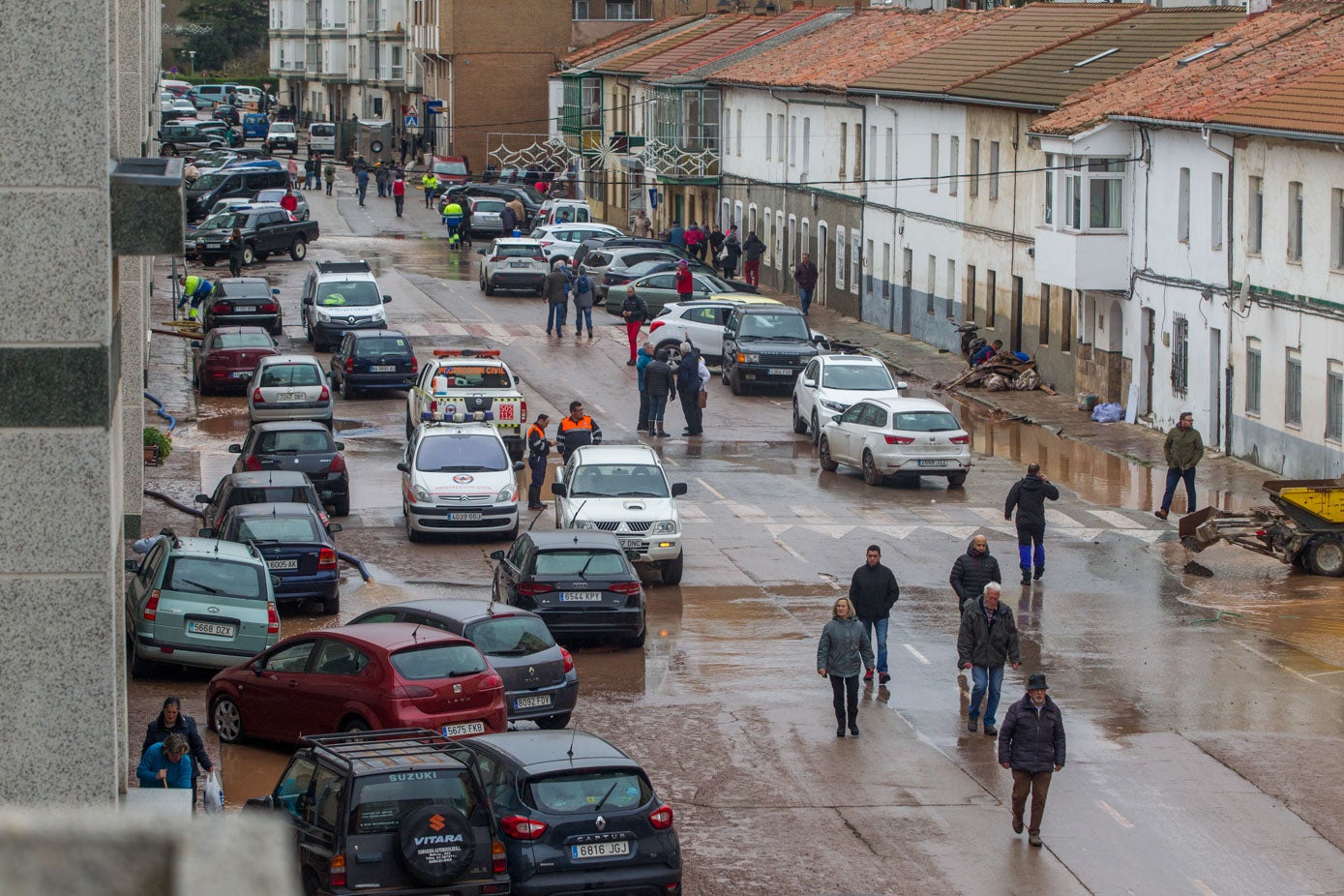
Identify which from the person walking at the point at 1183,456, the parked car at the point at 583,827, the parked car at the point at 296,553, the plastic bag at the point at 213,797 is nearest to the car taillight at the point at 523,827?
the parked car at the point at 583,827

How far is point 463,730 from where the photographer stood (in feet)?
54.8

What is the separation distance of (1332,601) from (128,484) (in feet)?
50.9

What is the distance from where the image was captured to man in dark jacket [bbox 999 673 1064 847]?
15.1m

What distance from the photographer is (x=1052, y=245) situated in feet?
134

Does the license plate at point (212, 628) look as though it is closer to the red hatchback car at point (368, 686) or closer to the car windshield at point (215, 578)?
the car windshield at point (215, 578)

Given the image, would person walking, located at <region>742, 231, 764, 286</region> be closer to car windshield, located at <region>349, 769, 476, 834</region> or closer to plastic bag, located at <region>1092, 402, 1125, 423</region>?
plastic bag, located at <region>1092, 402, 1125, 423</region>

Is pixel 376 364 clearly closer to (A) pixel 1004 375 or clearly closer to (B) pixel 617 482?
(A) pixel 1004 375

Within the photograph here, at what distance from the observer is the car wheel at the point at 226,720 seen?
17828mm

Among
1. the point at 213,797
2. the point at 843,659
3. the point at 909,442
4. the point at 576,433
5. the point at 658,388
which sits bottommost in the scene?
the point at 213,797

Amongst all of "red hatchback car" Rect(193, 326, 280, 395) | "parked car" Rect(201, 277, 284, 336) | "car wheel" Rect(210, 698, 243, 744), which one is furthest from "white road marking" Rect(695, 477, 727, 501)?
"parked car" Rect(201, 277, 284, 336)

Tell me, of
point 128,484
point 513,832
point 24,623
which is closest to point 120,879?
point 24,623

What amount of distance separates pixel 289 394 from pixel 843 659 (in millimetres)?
19526

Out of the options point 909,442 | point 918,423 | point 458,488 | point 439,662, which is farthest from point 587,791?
point 918,423

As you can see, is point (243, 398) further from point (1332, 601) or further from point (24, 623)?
point (24, 623)
